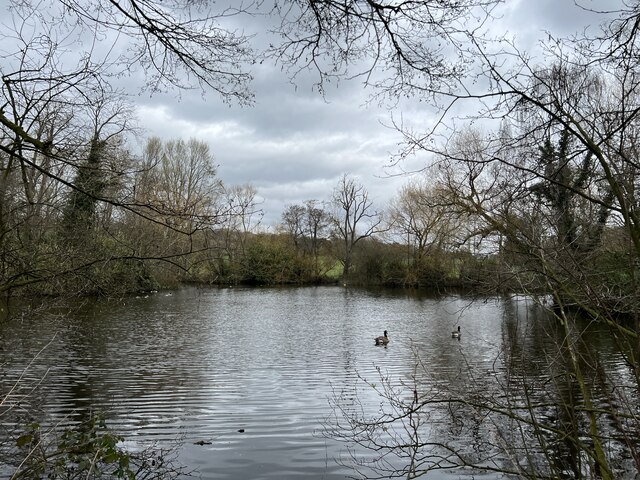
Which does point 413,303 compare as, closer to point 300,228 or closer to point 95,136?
point 95,136

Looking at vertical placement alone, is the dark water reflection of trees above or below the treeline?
below

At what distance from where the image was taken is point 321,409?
7.70 metres

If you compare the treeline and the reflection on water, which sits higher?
the treeline

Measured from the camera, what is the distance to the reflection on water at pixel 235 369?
5.95 metres

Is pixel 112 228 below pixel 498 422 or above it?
above

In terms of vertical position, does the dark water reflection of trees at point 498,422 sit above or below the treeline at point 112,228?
below

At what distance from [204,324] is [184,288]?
1743cm

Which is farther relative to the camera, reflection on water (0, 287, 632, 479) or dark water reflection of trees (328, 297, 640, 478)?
reflection on water (0, 287, 632, 479)

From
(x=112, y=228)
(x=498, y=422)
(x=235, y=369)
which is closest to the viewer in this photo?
(x=112, y=228)

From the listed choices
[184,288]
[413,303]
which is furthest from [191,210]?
[184,288]

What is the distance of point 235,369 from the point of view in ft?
35.1

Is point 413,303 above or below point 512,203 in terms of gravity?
below

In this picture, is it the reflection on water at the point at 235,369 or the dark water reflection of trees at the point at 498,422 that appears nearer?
the dark water reflection of trees at the point at 498,422

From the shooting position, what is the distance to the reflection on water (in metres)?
5.95
